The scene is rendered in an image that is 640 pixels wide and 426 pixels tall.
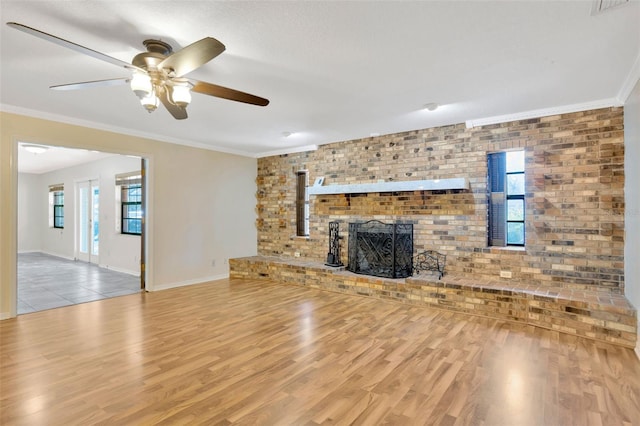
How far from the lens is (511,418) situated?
1.93m

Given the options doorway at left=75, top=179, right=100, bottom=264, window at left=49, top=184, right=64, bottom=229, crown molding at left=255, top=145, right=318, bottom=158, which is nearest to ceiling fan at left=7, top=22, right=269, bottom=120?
crown molding at left=255, top=145, right=318, bottom=158

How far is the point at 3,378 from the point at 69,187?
26.8ft

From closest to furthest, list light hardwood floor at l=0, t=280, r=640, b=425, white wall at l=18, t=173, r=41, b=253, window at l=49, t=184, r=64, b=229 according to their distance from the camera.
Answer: light hardwood floor at l=0, t=280, r=640, b=425, window at l=49, t=184, r=64, b=229, white wall at l=18, t=173, r=41, b=253

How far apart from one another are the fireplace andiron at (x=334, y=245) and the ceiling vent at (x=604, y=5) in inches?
162

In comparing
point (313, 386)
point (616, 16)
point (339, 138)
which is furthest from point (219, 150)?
point (616, 16)

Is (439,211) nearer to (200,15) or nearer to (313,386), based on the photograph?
(313,386)

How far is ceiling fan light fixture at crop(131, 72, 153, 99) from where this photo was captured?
2168 mm

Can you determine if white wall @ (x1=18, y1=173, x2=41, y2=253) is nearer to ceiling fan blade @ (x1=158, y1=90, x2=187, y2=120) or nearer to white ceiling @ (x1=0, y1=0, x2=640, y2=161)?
white ceiling @ (x1=0, y1=0, x2=640, y2=161)

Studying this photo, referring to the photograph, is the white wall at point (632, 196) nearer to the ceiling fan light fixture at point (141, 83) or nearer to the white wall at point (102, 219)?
the ceiling fan light fixture at point (141, 83)

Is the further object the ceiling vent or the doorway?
the doorway

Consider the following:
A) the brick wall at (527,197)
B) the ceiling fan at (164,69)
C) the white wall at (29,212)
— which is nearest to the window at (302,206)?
the brick wall at (527,197)

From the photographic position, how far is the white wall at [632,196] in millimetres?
2920

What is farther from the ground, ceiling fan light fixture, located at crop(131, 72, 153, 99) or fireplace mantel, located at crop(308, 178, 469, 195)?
ceiling fan light fixture, located at crop(131, 72, 153, 99)

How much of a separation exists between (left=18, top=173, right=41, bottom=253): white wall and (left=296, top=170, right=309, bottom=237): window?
28.9 ft
